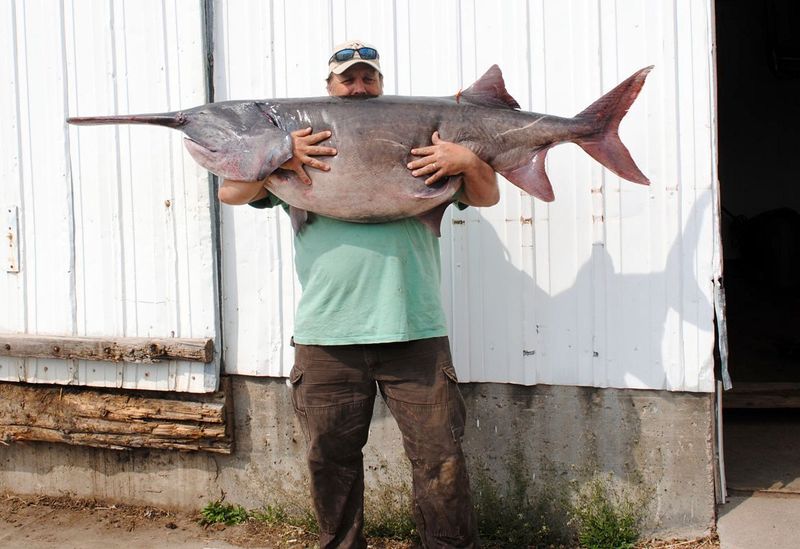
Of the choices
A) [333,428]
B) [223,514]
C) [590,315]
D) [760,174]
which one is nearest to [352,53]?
[333,428]

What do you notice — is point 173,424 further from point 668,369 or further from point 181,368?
point 668,369

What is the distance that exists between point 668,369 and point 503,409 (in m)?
0.78

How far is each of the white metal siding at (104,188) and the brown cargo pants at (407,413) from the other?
45.6 inches

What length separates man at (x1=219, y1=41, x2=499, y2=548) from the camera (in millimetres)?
2779

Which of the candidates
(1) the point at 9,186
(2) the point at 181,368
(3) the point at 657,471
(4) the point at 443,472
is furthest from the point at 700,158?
(1) the point at 9,186

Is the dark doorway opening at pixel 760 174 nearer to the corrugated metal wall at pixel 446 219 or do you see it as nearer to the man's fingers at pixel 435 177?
the corrugated metal wall at pixel 446 219

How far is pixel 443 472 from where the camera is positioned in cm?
280

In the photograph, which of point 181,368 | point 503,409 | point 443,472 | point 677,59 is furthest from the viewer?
point 181,368

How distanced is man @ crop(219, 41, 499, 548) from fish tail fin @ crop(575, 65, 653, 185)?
1.30ft

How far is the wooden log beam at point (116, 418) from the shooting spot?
12.7ft

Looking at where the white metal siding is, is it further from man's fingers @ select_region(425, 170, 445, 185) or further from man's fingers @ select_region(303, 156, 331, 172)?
man's fingers @ select_region(425, 170, 445, 185)

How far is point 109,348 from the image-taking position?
3863 mm

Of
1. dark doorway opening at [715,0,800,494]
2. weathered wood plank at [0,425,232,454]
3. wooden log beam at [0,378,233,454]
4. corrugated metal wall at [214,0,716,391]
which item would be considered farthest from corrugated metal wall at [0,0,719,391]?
dark doorway opening at [715,0,800,494]

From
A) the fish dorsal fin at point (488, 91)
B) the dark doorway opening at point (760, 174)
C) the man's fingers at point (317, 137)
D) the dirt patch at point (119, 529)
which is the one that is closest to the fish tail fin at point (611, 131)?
the fish dorsal fin at point (488, 91)
